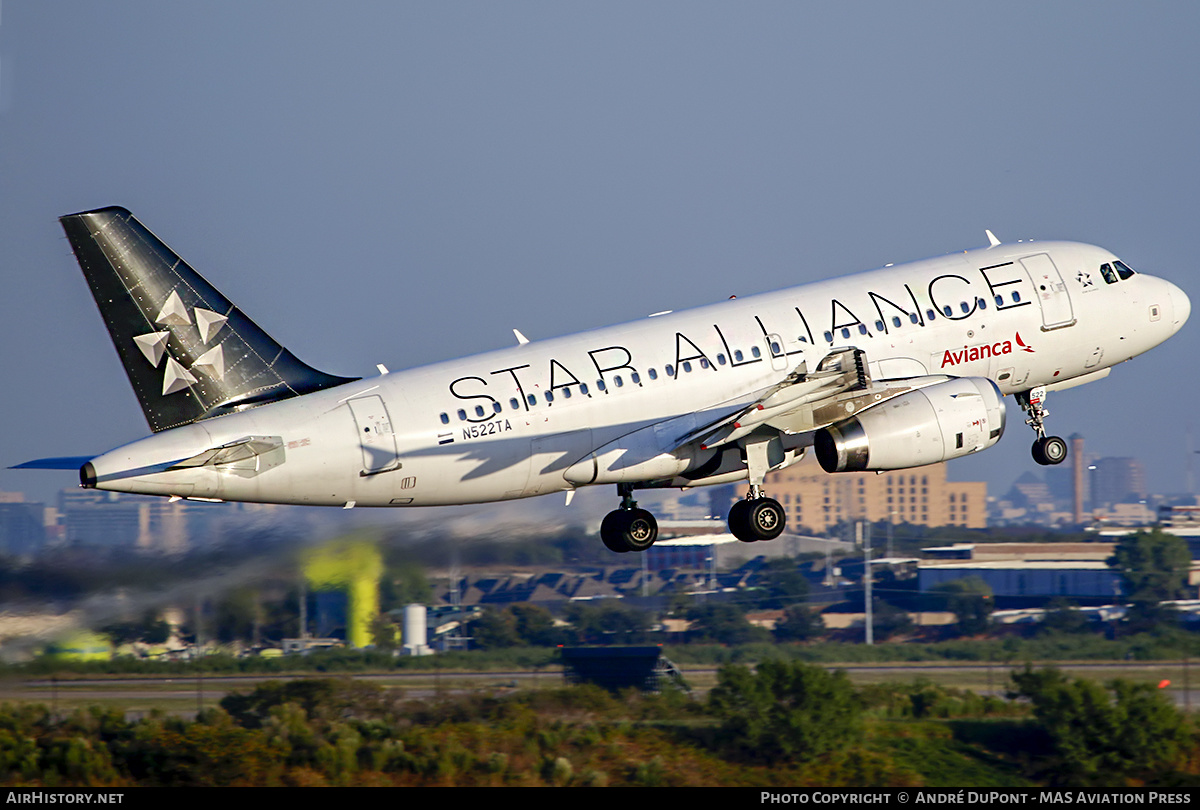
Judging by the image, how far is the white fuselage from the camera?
1171 inches

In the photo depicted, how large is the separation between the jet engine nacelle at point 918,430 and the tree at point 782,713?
10.2m

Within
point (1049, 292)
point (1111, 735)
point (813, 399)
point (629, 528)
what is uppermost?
point (1049, 292)

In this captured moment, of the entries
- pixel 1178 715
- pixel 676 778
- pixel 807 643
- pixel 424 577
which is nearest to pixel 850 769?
pixel 676 778

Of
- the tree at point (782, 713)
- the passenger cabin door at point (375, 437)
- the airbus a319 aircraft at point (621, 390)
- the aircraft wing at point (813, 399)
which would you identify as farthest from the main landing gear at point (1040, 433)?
the passenger cabin door at point (375, 437)

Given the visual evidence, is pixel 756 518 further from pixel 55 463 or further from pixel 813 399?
pixel 55 463

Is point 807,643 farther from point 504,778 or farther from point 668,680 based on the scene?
point 504,778

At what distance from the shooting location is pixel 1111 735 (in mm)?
39500

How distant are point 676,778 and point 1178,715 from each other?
1356 centimetres

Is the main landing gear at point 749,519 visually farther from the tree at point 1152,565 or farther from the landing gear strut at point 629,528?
the tree at point 1152,565

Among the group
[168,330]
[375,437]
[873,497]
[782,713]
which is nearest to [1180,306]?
[782,713]

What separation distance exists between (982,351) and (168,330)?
716 inches

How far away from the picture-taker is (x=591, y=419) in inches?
1250

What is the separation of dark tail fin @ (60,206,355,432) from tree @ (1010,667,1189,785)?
2205cm

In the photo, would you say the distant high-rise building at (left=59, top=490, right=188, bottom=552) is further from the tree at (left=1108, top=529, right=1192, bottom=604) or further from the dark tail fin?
the tree at (left=1108, top=529, right=1192, bottom=604)
